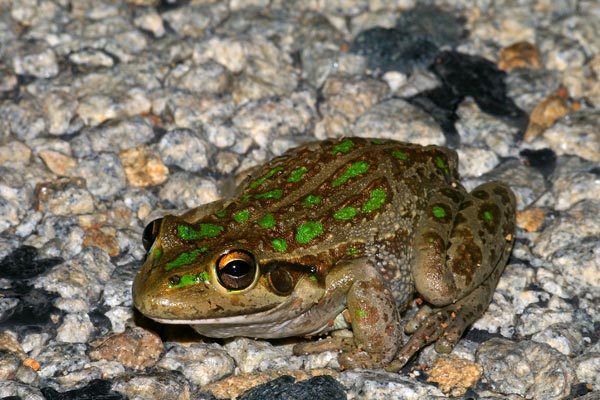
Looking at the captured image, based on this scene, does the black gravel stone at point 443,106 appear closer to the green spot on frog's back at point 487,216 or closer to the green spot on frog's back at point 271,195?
the green spot on frog's back at point 487,216

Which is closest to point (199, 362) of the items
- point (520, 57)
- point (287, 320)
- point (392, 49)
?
point (287, 320)

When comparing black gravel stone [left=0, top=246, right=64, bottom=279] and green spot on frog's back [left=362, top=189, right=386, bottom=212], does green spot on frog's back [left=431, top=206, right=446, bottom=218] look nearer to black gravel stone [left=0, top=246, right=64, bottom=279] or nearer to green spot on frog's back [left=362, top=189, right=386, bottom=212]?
green spot on frog's back [left=362, top=189, right=386, bottom=212]

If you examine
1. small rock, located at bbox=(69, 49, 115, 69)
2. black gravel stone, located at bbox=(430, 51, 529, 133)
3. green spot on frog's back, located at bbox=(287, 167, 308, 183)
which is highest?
black gravel stone, located at bbox=(430, 51, 529, 133)

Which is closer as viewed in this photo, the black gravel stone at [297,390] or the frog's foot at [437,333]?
the black gravel stone at [297,390]

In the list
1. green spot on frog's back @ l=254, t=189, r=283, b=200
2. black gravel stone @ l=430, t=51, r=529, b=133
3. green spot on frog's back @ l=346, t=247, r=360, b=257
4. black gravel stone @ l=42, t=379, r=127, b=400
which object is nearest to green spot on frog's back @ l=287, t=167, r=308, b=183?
green spot on frog's back @ l=254, t=189, r=283, b=200

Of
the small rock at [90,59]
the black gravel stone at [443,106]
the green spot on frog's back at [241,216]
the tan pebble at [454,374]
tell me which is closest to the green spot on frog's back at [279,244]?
the green spot on frog's back at [241,216]

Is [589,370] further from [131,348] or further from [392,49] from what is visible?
[392,49]

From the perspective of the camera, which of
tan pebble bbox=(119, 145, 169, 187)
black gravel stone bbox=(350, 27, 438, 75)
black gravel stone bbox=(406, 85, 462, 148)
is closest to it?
tan pebble bbox=(119, 145, 169, 187)
